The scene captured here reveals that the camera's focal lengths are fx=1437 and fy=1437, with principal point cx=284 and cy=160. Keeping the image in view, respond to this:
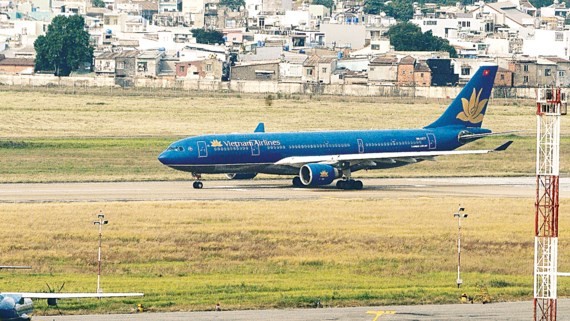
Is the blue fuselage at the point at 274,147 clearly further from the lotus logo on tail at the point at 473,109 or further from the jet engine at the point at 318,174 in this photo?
the lotus logo on tail at the point at 473,109

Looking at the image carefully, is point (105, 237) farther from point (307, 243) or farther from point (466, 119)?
point (466, 119)

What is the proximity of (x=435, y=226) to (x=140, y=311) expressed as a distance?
68.7 feet

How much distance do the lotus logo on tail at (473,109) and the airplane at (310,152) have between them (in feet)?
4.98

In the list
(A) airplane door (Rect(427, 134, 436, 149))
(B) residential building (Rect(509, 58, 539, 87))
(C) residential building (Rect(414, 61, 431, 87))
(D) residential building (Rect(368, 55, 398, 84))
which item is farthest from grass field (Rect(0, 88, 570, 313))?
(B) residential building (Rect(509, 58, 539, 87))

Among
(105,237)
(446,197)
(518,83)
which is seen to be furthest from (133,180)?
(518,83)

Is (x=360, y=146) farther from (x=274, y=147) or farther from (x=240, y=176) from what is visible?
(x=240, y=176)

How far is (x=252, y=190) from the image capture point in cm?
7731

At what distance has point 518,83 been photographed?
19350cm

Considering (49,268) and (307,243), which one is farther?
(307,243)

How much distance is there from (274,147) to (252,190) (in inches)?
114

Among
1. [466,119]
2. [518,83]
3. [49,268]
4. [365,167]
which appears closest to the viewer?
[49,268]

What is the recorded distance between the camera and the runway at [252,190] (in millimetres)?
72375

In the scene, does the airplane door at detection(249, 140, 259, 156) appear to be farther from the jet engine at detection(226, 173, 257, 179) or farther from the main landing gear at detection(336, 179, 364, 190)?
the main landing gear at detection(336, 179, 364, 190)

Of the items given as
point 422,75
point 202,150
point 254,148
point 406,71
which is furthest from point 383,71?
point 202,150
